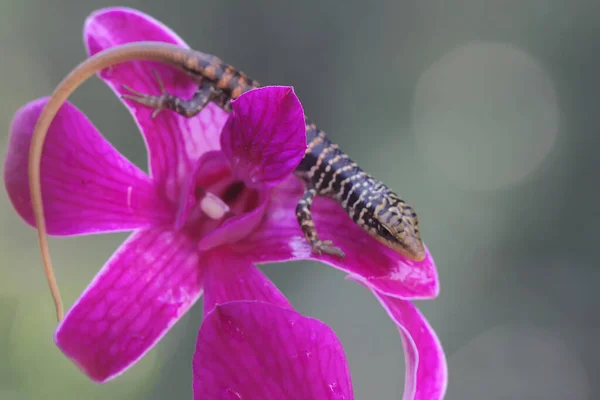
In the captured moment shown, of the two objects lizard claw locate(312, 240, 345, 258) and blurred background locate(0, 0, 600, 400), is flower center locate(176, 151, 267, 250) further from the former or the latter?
blurred background locate(0, 0, 600, 400)

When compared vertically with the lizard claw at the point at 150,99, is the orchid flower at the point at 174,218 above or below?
below

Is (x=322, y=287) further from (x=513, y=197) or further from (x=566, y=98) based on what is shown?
(x=566, y=98)

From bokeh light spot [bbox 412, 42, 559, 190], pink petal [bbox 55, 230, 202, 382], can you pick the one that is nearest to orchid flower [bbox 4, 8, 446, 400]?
pink petal [bbox 55, 230, 202, 382]

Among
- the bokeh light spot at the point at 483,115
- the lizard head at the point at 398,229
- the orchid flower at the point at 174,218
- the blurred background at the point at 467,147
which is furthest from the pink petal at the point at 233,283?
the bokeh light spot at the point at 483,115

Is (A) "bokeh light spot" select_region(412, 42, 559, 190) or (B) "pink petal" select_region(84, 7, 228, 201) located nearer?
(B) "pink petal" select_region(84, 7, 228, 201)

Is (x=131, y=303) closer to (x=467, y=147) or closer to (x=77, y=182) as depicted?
(x=77, y=182)

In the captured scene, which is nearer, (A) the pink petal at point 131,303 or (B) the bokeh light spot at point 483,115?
(A) the pink petal at point 131,303

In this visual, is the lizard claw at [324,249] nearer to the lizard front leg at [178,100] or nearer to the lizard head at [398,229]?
the lizard head at [398,229]
